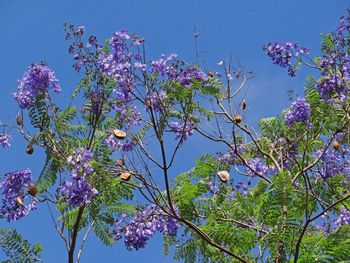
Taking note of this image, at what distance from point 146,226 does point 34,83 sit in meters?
1.91

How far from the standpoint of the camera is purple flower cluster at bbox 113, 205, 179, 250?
657cm

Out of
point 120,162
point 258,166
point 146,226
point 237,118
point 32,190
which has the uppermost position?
point 258,166

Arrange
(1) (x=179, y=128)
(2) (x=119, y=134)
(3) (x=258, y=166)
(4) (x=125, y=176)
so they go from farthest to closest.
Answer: (3) (x=258, y=166) → (1) (x=179, y=128) → (2) (x=119, y=134) → (4) (x=125, y=176)

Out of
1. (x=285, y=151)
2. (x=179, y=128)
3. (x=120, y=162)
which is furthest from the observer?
(x=285, y=151)

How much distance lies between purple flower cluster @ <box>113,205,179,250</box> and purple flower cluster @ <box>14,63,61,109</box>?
1.65 m

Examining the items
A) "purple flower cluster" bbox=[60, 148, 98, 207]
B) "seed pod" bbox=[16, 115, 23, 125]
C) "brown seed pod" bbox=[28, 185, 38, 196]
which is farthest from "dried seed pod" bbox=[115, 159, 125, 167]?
"seed pod" bbox=[16, 115, 23, 125]

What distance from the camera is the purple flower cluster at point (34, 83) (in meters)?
7.14

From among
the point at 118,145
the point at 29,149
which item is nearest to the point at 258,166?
the point at 118,145

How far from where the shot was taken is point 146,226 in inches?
260

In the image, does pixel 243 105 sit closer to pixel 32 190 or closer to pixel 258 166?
pixel 258 166

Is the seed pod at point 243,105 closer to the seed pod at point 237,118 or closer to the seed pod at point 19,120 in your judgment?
the seed pod at point 237,118

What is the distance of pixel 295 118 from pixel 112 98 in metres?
1.93

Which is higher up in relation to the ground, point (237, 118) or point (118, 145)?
point (237, 118)

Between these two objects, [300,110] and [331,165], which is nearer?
[300,110]
